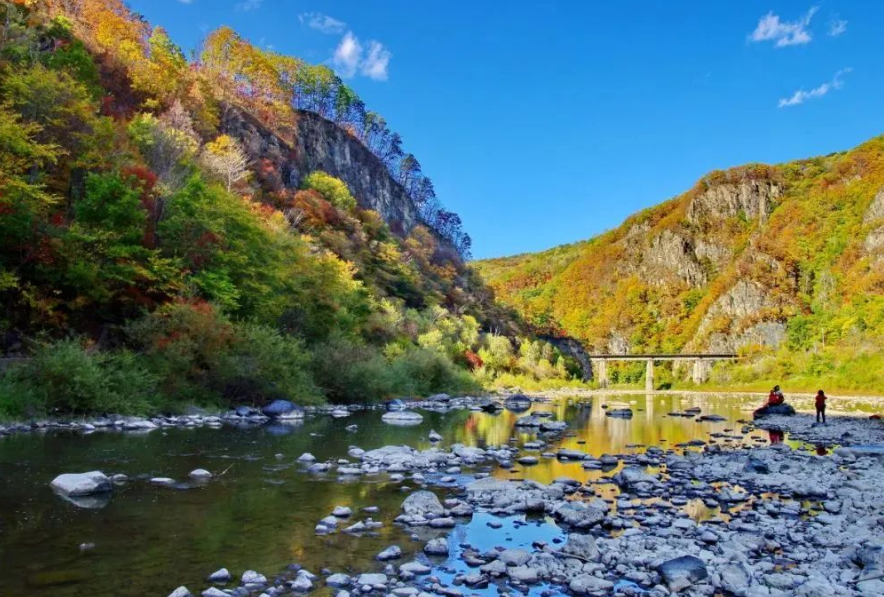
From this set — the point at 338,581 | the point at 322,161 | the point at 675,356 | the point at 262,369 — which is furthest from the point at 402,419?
the point at 675,356

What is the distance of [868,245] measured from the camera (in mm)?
114000

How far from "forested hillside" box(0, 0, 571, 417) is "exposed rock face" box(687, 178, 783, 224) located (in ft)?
449

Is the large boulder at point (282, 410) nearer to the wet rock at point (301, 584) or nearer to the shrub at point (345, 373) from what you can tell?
the shrub at point (345, 373)

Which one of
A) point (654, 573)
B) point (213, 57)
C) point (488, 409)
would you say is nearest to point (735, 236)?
point (213, 57)

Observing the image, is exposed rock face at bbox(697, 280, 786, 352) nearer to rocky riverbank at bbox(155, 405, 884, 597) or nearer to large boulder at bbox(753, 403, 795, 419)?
large boulder at bbox(753, 403, 795, 419)

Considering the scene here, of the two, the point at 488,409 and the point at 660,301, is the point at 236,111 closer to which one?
the point at 488,409

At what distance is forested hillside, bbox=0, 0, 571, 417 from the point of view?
899 inches

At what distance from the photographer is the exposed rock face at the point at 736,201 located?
180 m

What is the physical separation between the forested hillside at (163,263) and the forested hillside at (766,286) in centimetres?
4527

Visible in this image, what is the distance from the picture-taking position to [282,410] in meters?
26.6

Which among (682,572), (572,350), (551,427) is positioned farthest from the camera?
(572,350)

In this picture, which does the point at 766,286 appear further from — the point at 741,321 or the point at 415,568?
the point at 415,568

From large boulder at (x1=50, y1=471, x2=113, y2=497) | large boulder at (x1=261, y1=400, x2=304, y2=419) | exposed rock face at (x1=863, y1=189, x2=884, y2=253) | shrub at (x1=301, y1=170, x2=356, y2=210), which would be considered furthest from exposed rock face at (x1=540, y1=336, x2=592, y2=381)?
large boulder at (x1=50, y1=471, x2=113, y2=497)

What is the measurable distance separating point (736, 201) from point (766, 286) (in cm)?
5682
